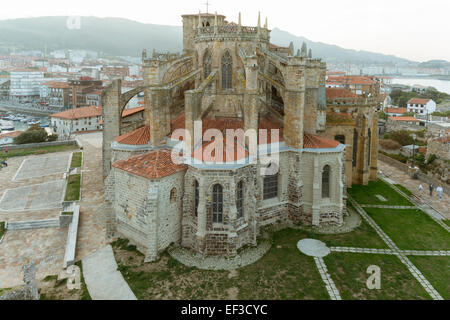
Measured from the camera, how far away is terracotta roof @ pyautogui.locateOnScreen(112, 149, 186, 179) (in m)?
18.0

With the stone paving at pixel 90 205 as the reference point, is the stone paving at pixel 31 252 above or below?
below

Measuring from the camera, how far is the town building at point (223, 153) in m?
18.1

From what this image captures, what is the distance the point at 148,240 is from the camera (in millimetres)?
17781

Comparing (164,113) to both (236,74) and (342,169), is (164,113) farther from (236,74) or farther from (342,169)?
(342,169)

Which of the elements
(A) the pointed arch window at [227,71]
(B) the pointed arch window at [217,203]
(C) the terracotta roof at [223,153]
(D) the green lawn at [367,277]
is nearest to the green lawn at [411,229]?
(D) the green lawn at [367,277]

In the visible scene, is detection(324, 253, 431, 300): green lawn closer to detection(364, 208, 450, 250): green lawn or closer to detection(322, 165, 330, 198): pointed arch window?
detection(364, 208, 450, 250): green lawn

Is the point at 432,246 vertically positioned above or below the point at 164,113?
below

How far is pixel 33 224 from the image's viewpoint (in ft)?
72.8

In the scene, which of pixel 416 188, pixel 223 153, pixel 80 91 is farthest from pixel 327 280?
pixel 80 91

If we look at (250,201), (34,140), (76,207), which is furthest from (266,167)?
(34,140)

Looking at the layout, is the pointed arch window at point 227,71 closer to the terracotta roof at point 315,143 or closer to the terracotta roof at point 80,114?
the terracotta roof at point 315,143

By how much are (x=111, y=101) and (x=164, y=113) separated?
7833 millimetres

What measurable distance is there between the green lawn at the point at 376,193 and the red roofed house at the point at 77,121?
167 feet

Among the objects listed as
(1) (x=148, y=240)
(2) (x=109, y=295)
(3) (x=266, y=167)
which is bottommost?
(2) (x=109, y=295)
